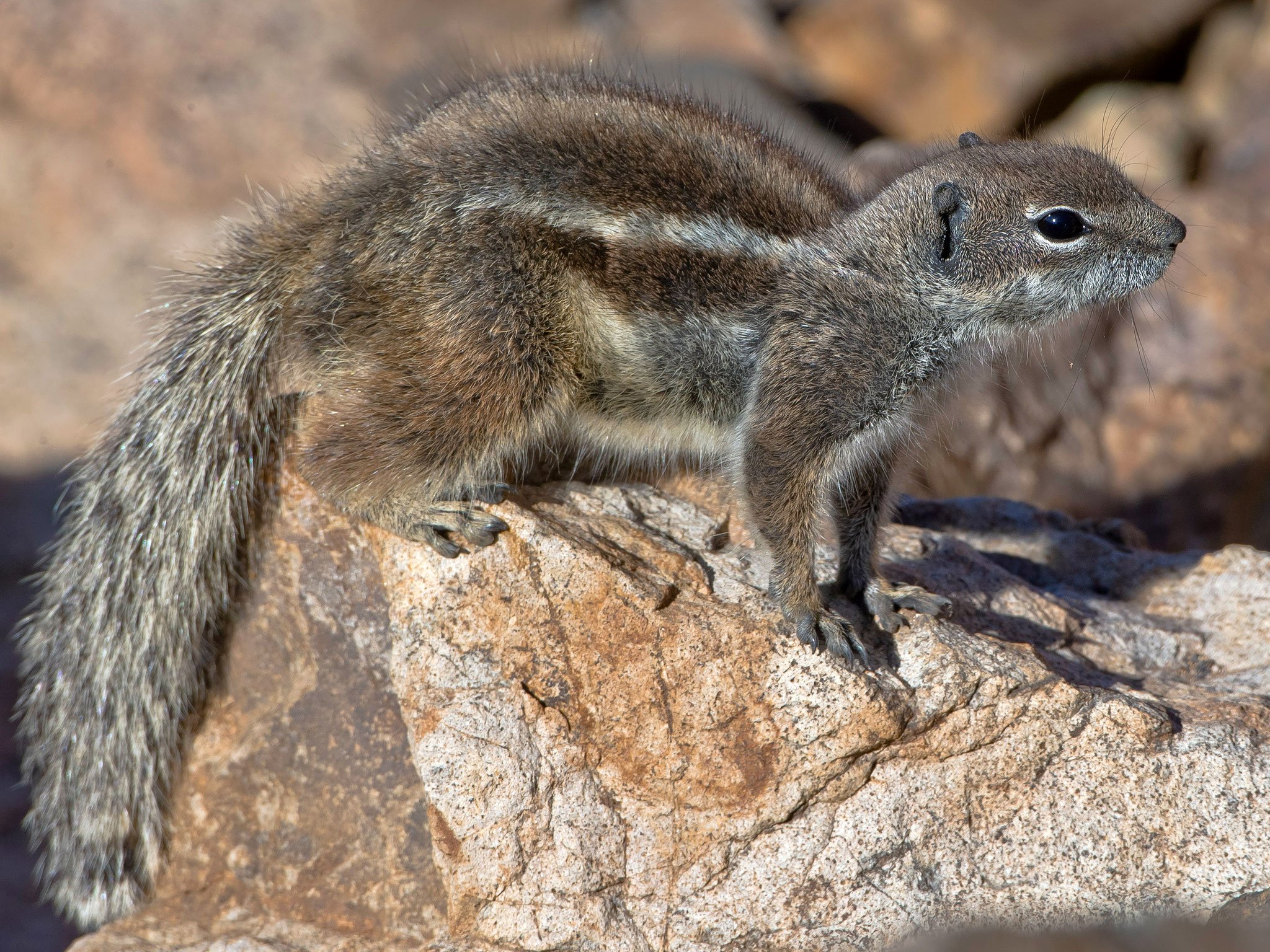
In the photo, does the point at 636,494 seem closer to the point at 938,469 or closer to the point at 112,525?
the point at 112,525

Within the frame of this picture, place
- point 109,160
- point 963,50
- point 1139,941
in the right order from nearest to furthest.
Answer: point 1139,941
point 109,160
point 963,50

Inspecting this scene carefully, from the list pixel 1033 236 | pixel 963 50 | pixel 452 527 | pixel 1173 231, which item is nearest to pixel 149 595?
pixel 452 527

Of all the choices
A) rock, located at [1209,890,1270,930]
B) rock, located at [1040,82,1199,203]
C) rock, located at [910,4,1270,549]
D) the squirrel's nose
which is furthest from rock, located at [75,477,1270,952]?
rock, located at [1040,82,1199,203]

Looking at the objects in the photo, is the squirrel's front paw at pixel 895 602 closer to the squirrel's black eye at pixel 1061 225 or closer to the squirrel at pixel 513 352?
the squirrel at pixel 513 352

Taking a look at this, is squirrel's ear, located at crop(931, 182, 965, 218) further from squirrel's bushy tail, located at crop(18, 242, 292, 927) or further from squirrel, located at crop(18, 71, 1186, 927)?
squirrel's bushy tail, located at crop(18, 242, 292, 927)

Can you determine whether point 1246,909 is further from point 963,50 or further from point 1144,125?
point 963,50

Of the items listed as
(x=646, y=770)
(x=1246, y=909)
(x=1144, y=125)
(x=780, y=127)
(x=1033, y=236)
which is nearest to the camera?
(x=1246, y=909)
